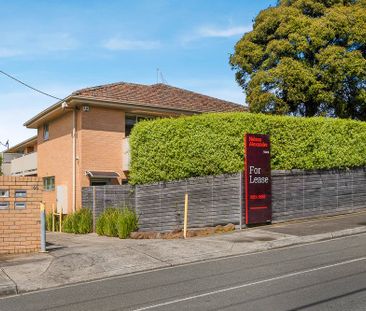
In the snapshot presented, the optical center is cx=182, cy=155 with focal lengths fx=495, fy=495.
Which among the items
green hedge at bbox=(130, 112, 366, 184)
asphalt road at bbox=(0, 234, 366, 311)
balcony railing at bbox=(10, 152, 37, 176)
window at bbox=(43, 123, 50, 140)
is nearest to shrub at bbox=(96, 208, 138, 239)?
green hedge at bbox=(130, 112, 366, 184)

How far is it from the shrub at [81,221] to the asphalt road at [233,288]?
1019cm

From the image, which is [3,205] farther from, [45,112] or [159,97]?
[45,112]

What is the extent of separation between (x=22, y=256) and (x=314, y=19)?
1654 cm

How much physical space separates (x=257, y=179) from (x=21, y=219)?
7632 mm

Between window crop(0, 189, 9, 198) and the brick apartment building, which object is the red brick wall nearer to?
window crop(0, 189, 9, 198)

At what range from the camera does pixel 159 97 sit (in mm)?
25359

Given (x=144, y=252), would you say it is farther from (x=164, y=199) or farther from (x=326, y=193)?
(x=326, y=193)

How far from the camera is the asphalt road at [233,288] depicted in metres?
7.15

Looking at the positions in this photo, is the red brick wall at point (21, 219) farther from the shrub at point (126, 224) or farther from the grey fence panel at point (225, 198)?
the grey fence panel at point (225, 198)

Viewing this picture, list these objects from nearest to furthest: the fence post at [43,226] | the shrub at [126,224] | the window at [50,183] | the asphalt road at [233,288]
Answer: the asphalt road at [233,288] < the fence post at [43,226] < the shrub at [126,224] < the window at [50,183]

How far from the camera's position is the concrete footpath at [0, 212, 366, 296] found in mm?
9898

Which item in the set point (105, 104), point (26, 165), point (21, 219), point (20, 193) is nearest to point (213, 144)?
point (20, 193)

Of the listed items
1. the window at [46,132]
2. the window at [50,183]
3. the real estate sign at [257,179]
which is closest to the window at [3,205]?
the real estate sign at [257,179]

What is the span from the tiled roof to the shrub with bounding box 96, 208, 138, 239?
645 centimetres
